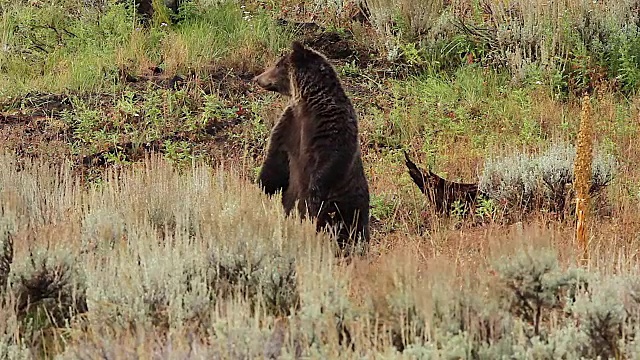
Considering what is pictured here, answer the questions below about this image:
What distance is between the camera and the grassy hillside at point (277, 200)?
4.24 metres

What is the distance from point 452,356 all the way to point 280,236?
161cm

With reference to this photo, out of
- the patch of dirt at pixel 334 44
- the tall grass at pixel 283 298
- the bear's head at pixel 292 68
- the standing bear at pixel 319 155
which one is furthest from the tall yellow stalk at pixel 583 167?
the patch of dirt at pixel 334 44

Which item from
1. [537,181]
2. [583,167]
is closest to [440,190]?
[537,181]

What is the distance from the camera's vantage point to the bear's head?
669 centimetres

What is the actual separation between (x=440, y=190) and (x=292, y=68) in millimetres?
1916

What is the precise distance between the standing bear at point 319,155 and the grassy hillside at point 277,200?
27 cm

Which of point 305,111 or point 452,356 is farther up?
point 305,111

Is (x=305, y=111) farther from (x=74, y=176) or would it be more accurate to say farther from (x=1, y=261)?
(x=74, y=176)

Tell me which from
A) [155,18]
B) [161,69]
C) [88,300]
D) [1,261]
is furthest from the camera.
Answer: [155,18]

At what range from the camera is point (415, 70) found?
12.0 meters

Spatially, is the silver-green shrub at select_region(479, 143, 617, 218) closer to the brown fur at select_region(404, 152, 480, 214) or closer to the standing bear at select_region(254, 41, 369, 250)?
the brown fur at select_region(404, 152, 480, 214)

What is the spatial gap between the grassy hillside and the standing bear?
27 cm

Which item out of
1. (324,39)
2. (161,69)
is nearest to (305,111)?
(161,69)

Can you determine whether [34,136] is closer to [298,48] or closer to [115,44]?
[115,44]
